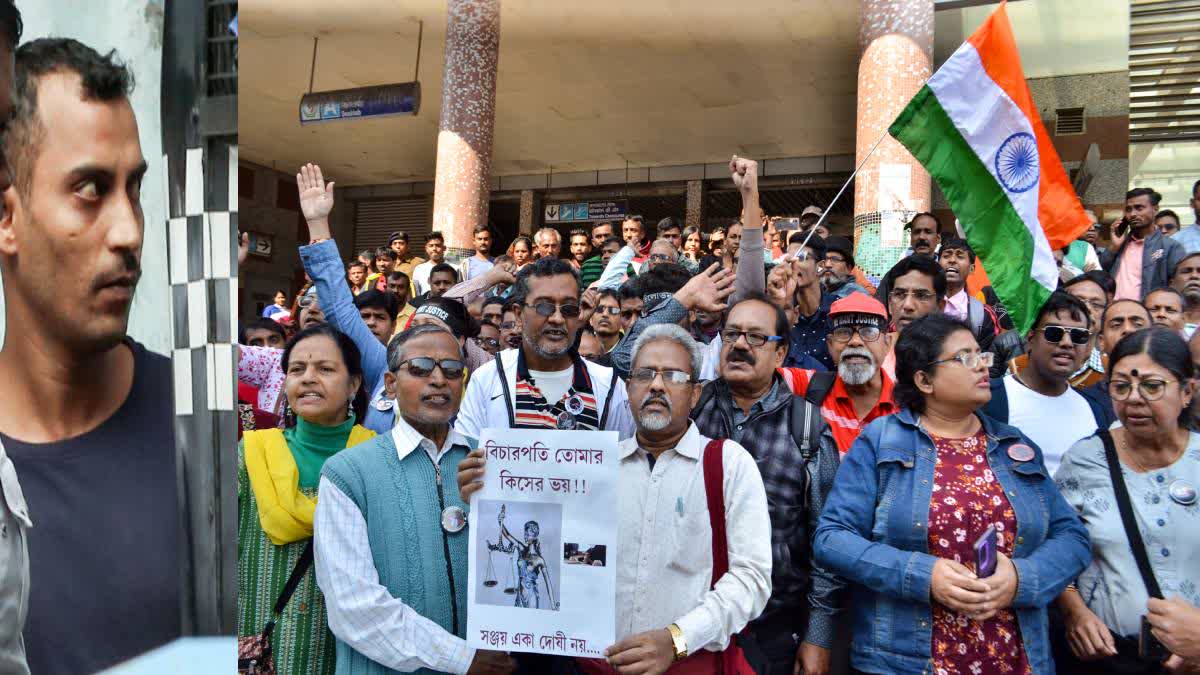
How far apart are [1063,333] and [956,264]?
7.65ft

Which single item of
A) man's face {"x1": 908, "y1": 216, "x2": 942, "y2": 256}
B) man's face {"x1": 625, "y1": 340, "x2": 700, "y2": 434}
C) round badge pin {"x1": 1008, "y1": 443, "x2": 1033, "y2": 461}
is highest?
man's face {"x1": 908, "y1": 216, "x2": 942, "y2": 256}

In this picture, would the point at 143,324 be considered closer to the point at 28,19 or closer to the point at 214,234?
the point at 214,234

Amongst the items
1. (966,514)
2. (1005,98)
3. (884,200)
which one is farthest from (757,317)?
(884,200)

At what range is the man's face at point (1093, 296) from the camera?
495cm

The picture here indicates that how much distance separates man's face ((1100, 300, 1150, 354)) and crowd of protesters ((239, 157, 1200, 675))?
0.58 m

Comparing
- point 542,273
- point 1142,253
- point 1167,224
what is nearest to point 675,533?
point 542,273

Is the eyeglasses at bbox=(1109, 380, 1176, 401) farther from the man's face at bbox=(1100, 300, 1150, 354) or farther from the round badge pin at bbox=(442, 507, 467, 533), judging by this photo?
the round badge pin at bbox=(442, 507, 467, 533)

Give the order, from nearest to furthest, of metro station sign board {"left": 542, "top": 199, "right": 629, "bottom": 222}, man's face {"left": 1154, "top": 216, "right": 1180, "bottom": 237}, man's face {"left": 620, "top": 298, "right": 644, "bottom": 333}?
man's face {"left": 620, "top": 298, "right": 644, "bottom": 333} < man's face {"left": 1154, "top": 216, "right": 1180, "bottom": 237} < metro station sign board {"left": 542, "top": 199, "right": 629, "bottom": 222}

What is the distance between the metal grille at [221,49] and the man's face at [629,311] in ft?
14.1

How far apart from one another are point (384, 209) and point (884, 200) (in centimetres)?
1344

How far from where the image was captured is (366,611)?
8.50 ft

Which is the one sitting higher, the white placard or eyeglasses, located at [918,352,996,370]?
eyeglasses, located at [918,352,996,370]

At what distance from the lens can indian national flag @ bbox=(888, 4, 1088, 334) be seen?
4.64m

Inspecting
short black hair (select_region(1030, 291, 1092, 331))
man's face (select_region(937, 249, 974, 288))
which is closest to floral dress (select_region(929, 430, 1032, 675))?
short black hair (select_region(1030, 291, 1092, 331))
